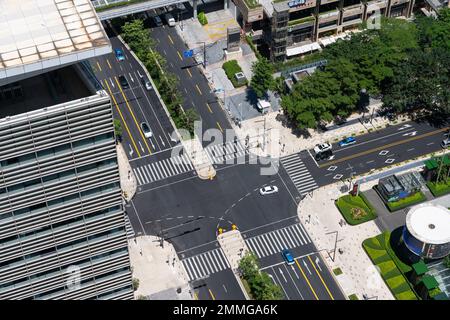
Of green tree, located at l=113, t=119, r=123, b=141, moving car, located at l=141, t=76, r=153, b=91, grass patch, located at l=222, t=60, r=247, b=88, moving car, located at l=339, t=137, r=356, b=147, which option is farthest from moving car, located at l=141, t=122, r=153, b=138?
moving car, located at l=339, t=137, r=356, b=147

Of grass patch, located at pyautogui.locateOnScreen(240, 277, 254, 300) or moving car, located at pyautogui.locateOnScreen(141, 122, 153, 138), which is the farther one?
moving car, located at pyautogui.locateOnScreen(141, 122, 153, 138)

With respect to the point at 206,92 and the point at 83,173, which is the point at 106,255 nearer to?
A: the point at 83,173

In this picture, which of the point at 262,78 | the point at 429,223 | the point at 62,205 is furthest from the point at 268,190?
the point at 62,205

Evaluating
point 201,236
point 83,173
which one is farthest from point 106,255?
point 201,236

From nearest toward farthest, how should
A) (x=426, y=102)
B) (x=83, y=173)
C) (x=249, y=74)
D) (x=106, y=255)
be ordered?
(x=83, y=173)
(x=106, y=255)
(x=426, y=102)
(x=249, y=74)

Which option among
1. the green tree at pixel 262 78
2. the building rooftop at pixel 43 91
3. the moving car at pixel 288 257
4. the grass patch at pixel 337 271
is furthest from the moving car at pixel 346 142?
the building rooftop at pixel 43 91

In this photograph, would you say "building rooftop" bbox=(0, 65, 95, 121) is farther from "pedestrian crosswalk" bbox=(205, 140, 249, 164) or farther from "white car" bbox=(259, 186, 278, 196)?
"pedestrian crosswalk" bbox=(205, 140, 249, 164)
